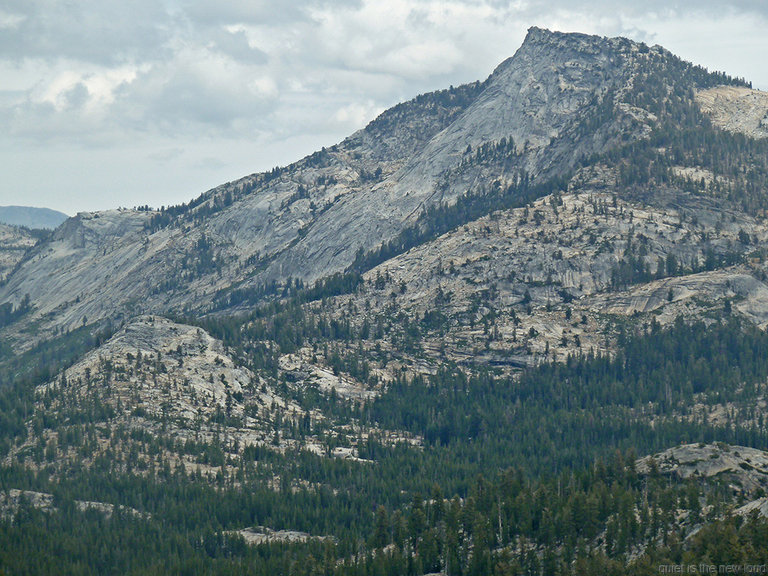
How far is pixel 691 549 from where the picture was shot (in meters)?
180

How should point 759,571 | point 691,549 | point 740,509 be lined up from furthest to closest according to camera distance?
point 740,509
point 691,549
point 759,571

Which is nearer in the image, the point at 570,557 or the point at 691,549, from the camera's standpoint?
the point at 691,549

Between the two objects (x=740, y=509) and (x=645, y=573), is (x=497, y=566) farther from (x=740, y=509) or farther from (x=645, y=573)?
(x=740, y=509)

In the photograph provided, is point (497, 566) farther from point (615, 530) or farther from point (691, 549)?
point (691, 549)

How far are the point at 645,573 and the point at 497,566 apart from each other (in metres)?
31.7

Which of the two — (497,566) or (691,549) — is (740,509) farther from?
(497,566)

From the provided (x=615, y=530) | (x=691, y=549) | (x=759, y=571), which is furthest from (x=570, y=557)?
(x=759, y=571)

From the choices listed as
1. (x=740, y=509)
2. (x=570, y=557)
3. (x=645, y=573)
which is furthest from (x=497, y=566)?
(x=740, y=509)

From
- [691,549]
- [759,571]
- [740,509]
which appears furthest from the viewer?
[740,509]

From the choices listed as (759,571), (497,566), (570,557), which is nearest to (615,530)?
(570,557)

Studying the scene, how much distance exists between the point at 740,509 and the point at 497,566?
144 ft

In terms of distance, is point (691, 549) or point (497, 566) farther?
point (497, 566)

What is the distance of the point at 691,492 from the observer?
199 m

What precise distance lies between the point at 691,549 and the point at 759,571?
57.0ft
